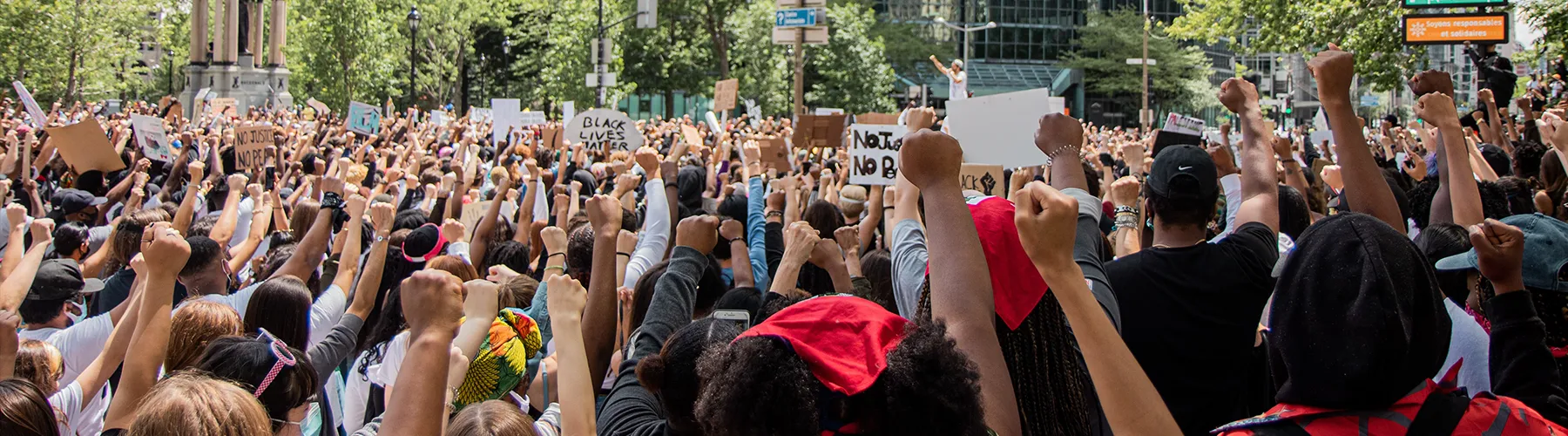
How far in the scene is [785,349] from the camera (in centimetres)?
213

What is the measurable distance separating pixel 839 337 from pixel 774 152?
30.8ft

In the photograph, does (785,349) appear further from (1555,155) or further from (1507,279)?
(1555,155)

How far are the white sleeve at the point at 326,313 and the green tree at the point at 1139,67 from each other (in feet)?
205

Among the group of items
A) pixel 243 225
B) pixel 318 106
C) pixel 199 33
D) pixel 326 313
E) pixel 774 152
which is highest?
pixel 199 33

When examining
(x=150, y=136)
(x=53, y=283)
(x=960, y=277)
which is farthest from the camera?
(x=150, y=136)

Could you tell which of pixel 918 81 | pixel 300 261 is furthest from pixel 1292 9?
pixel 918 81

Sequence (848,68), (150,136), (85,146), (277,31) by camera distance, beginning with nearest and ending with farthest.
Result: (85,146) → (150,136) → (848,68) → (277,31)

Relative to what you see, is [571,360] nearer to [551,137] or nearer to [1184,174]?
[1184,174]

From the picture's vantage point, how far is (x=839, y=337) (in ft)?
7.29

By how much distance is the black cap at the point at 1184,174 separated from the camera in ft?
11.7

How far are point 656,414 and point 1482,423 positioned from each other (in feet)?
5.26

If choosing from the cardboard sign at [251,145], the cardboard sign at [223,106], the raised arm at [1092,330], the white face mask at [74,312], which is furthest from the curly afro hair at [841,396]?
the cardboard sign at [223,106]

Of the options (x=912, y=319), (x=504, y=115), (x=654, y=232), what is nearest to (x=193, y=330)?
(x=654, y=232)

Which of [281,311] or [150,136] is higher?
[150,136]
